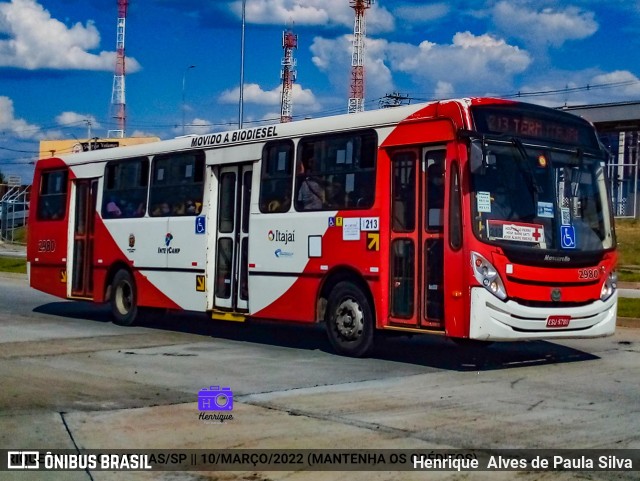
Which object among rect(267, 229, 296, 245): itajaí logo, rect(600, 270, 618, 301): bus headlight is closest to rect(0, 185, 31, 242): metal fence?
rect(267, 229, 296, 245): itajaí logo

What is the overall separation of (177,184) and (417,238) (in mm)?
5865

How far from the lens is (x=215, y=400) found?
965 cm

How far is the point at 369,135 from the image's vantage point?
42.6ft

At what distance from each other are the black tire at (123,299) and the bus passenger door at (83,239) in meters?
0.82

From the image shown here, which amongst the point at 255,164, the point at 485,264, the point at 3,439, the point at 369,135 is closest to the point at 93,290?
the point at 255,164

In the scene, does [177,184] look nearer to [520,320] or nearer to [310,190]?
[310,190]

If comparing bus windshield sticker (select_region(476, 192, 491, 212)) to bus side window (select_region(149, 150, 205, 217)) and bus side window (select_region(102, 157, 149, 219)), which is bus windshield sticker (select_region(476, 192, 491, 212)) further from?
bus side window (select_region(102, 157, 149, 219))

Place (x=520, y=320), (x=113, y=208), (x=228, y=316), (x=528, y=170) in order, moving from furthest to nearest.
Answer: (x=113, y=208) → (x=228, y=316) → (x=528, y=170) → (x=520, y=320)

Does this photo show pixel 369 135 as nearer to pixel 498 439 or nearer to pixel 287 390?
pixel 287 390

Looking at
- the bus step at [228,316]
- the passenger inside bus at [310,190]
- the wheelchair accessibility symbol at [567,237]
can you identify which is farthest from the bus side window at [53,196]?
the wheelchair accessibility symbol at [567,237]

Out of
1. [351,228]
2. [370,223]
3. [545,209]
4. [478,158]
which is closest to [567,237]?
[545,209]

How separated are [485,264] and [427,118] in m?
2.04

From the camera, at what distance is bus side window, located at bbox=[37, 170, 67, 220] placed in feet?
64.9

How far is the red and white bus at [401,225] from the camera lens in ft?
37.9
